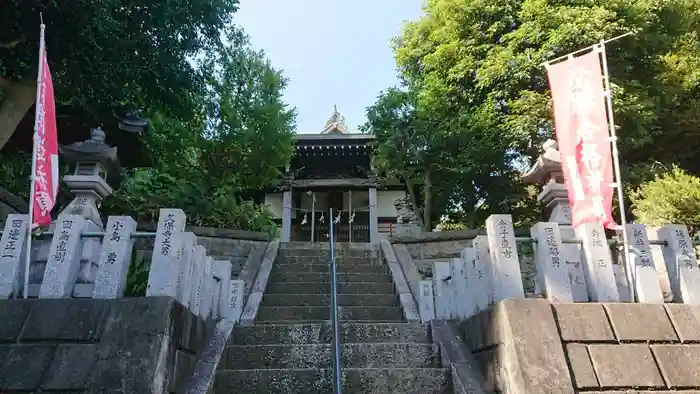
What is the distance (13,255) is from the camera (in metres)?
4.14

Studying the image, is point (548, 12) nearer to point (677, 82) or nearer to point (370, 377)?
point (677, 82)

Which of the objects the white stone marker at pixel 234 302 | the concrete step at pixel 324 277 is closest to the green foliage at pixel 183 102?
the concrete step at pixel 324 277

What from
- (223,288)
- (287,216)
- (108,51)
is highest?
(287,216)

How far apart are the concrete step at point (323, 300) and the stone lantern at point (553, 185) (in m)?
2.90

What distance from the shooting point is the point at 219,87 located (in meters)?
13.0

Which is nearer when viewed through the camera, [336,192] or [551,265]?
[551,265]

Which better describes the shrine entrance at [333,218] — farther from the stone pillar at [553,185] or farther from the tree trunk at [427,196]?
the stone pillar at [553,185]

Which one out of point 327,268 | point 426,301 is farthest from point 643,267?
point 327,268

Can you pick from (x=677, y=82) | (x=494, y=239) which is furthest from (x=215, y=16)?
(x=677, y=82)

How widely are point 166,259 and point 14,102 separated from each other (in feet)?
25.5

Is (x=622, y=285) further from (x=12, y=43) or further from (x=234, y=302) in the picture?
(x=12, y=43)

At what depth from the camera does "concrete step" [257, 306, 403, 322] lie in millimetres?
6469

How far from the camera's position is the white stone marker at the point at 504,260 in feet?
13.0

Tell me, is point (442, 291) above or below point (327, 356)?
above
